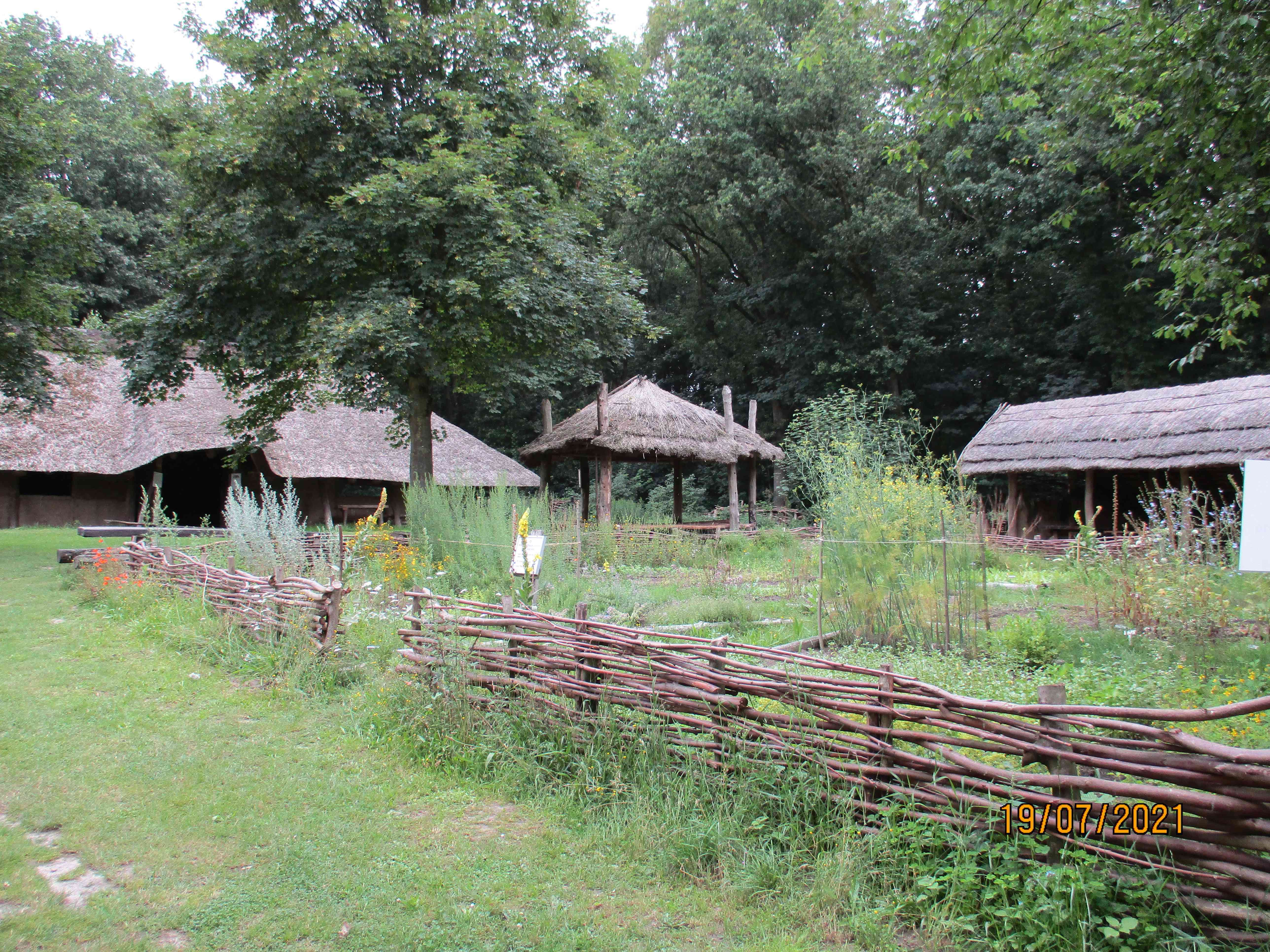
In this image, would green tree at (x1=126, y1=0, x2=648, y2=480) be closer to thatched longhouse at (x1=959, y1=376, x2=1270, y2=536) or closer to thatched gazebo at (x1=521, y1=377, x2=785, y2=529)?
thatched gazebo at (x1=521, y1=377, x2=785, y2=529)

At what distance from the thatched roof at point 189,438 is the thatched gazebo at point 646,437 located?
1700 mm

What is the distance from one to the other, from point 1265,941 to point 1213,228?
525 cm

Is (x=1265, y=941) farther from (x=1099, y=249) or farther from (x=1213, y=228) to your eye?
(x=1099, y=249)

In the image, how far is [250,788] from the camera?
12.0 feet

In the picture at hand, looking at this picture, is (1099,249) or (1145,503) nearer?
(1145,503)

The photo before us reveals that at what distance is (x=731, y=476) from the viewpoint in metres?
16.6

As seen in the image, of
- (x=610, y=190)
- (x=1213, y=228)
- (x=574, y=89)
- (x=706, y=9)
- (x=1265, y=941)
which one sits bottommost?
(x=1265, y=941)

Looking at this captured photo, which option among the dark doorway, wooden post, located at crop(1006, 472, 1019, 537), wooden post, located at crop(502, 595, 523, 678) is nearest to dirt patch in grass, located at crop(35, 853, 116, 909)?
wooden post, located at crop(502, 595, 523, 678)

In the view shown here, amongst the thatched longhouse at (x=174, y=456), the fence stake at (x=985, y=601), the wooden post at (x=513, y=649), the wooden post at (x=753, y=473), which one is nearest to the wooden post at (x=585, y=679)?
the wooden post at (x=513, y=649)

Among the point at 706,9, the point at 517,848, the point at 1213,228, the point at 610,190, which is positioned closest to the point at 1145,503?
the point at 1213,228

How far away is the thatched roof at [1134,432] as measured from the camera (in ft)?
40.3

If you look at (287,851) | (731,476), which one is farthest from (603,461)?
(287,851)

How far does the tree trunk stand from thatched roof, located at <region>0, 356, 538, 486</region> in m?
2.47

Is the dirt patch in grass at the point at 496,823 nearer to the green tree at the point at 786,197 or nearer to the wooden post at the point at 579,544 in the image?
the wooden post at the point at 579,544
